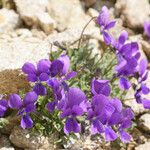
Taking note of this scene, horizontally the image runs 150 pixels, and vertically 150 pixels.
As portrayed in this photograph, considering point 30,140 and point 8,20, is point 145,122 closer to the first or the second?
point 30,140

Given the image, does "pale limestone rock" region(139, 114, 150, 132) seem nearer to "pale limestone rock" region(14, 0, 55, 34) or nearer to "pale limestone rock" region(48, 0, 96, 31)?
"pale limestone rock" region(48, 0, 96, 31)

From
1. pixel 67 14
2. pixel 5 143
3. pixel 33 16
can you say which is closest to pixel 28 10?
pixel 33 16

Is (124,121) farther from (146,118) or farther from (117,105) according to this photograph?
(146,118)

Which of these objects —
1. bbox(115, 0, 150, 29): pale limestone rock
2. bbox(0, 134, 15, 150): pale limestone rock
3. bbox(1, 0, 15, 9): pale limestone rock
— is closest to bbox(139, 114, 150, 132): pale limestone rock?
bbox(0, 134, 15, 150): pale limestone rock

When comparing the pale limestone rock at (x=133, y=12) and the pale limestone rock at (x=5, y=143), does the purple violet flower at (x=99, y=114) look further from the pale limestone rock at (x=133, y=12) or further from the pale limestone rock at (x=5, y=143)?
the pale limestone rock at (x=133, y=12)

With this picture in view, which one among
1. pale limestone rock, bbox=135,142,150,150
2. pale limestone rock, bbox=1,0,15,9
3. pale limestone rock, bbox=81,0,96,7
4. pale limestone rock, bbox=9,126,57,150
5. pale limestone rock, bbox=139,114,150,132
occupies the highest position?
pale limestone rock, bbox=1,0,15,9

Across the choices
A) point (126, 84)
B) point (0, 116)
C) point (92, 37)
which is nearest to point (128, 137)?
point (126, 84)
